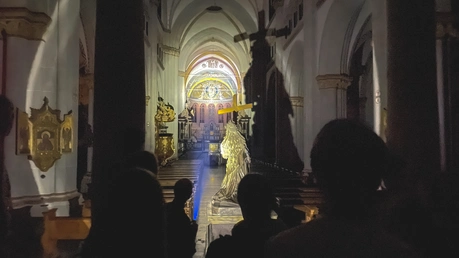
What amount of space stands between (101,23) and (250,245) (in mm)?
3649

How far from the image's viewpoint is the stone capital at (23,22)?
6555 mm

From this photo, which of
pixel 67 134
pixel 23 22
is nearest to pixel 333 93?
pixel 67 134

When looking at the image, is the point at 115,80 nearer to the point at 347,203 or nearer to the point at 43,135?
the point at 43,135

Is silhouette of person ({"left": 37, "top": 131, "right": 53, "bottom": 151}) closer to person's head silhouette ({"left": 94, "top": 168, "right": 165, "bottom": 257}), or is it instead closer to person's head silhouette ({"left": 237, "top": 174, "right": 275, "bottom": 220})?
person's head silhouette ({"left": 94, "top": 168, "right": 165, "bottom": 257})

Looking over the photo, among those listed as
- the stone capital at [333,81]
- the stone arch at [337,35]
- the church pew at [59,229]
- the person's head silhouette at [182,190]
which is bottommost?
the church pew at [59,229]

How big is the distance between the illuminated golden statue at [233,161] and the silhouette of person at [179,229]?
722 centimetres

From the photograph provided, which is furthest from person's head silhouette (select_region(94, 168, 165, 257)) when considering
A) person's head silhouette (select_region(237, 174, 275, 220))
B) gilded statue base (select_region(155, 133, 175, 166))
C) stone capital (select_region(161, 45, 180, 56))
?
stone capital (select_region(161, 45, 180, 56))

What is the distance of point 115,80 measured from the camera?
4672 millimetres

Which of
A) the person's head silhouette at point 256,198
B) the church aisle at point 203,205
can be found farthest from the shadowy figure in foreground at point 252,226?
the church aisle at point 203,205

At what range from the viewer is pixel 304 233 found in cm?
129

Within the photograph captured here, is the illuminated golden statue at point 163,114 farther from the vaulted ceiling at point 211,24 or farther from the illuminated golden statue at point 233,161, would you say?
the vaulted ceiling at point 211,24

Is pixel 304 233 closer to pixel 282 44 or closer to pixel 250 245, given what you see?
pixel 250 245

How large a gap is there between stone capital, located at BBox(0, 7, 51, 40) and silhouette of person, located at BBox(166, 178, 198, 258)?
5.01 m

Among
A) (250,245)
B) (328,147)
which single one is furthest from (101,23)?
(328,147)
